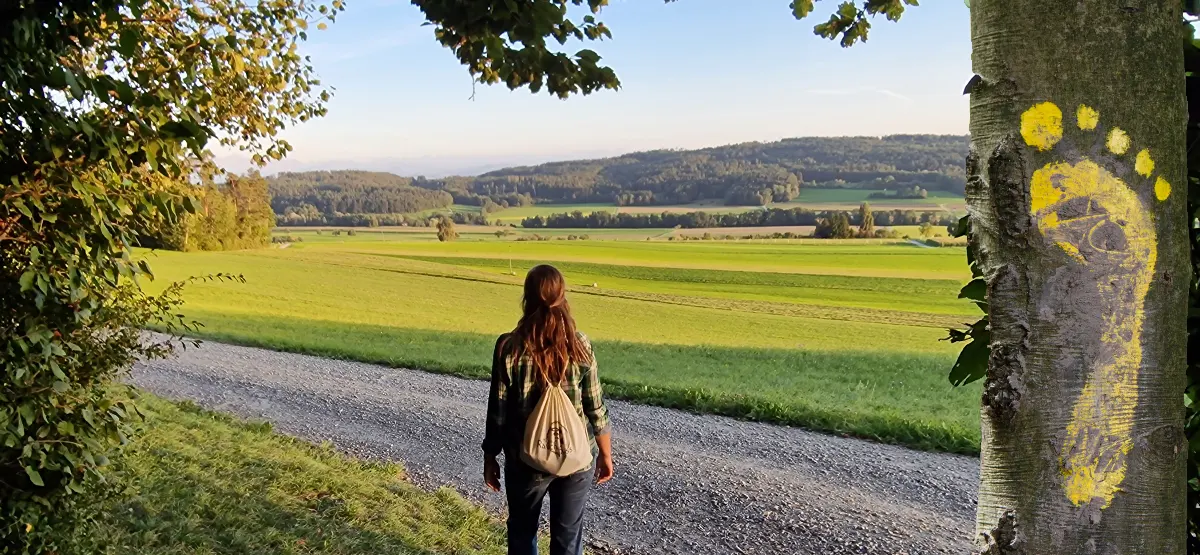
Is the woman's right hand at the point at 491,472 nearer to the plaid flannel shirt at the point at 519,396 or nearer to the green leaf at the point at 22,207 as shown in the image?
the plaid flannel shirt at the point at 519,396

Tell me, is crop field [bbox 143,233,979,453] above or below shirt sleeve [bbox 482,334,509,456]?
below

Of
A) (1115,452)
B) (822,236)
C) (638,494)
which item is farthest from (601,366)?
(822,236)

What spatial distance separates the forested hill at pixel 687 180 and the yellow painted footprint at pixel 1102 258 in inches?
1620

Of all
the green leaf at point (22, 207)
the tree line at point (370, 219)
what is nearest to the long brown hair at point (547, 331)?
the green leaf at point (22, 207)

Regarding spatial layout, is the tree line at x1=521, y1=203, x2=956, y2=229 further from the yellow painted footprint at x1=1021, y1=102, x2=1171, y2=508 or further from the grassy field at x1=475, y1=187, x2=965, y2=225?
the yellow painted footprint at x1=1021, y1=102, x2=1171, y2=508

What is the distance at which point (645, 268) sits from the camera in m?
35.2

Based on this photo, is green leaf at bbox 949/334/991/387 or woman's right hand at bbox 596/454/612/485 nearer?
green leaf at bbox 949/334/991/387

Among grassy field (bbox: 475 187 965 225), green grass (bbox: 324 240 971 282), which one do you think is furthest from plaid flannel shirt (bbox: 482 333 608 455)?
grassy field (bbox: 475 187 965 225)

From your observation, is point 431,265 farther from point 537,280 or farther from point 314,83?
point 537,280

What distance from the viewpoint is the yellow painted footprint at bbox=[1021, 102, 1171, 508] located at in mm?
1309

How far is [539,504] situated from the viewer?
12.2 feet

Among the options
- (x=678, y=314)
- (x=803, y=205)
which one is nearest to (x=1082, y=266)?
(x=678, y=314)

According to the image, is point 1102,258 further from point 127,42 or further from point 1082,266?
point 127,42

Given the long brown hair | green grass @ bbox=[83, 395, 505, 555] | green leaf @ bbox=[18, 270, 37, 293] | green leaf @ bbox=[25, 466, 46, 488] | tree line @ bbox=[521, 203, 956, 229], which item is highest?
tree line @ bbox=[521, 203, 956, 229]
